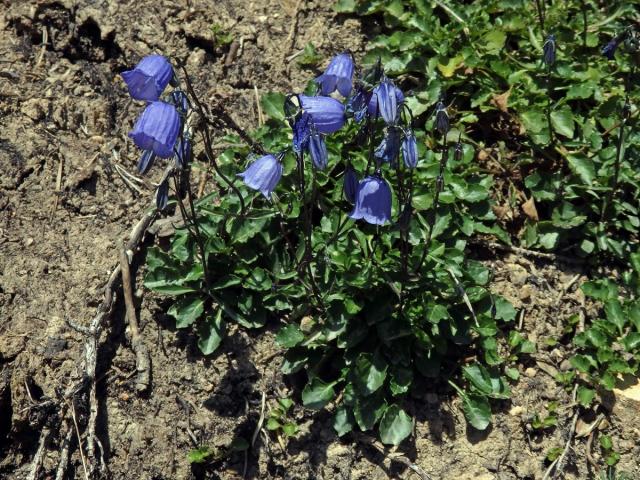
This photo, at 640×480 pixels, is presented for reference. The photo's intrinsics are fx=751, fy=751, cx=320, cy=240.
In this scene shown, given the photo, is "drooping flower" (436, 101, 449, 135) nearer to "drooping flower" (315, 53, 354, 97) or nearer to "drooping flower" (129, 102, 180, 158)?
"drooping flower" (315, 53, 354, 97)

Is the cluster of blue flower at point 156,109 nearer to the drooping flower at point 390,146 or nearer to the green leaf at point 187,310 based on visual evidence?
the drooping flower at point 390,146

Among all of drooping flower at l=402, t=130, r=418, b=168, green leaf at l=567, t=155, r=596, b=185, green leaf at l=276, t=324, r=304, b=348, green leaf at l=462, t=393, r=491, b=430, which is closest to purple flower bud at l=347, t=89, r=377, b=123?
drooping flower at l=402, t=130, r=418, b=168

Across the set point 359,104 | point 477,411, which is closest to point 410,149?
point 359,104

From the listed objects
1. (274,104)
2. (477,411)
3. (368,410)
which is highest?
(274,104)

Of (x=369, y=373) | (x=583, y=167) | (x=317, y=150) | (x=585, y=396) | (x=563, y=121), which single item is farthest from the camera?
(x=563, y=121)

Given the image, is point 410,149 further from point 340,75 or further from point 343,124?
point 340,75

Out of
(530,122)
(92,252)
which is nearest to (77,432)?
(92,252)
